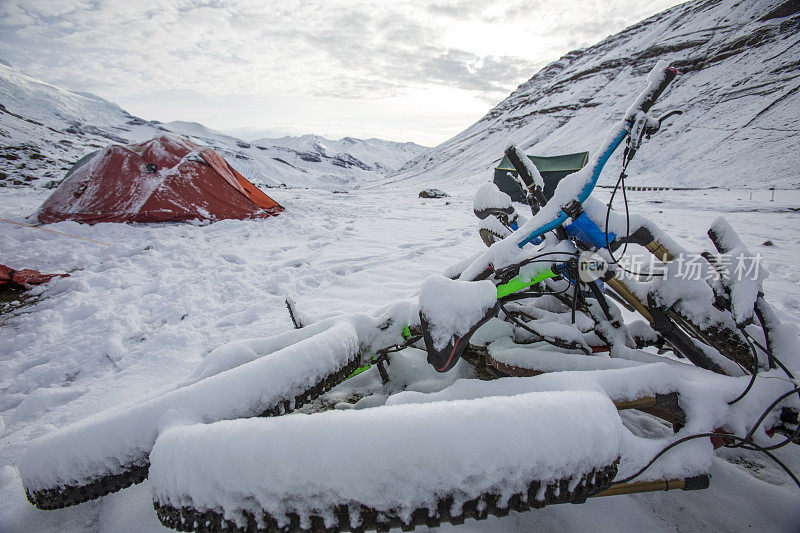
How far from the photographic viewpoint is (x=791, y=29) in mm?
30500

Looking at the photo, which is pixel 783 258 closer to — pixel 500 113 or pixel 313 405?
pixel 313 405

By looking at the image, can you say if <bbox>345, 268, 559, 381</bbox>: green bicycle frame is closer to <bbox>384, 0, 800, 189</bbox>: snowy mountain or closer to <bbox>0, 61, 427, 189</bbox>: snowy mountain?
<bbox>0, 61, 427, 189</bbox>: snowy mountain

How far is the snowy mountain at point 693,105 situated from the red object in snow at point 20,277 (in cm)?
2671

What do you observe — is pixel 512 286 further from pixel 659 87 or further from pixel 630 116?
pixel 659 87

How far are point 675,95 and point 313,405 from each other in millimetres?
45241

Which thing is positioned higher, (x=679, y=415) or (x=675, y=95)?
(x=675, y=95)

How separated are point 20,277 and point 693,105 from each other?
4350 centimetres

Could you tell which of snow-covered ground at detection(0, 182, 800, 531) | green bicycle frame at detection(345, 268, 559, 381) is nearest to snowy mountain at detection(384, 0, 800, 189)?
snow-covered ground at detection(0, 182, 800, 531)

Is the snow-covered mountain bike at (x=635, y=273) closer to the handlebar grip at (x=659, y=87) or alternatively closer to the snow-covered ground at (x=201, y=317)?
the handlebar grip at (x=659, y=87)

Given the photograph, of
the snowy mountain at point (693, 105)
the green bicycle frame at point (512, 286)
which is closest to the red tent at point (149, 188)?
the green bicycle frame at point (512, 286)

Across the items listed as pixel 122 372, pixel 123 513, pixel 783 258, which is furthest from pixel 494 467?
pixel 783 258

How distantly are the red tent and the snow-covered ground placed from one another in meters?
0.53

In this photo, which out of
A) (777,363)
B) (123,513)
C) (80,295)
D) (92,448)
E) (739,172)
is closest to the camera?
(92,448)

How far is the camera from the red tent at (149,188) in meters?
6.33
